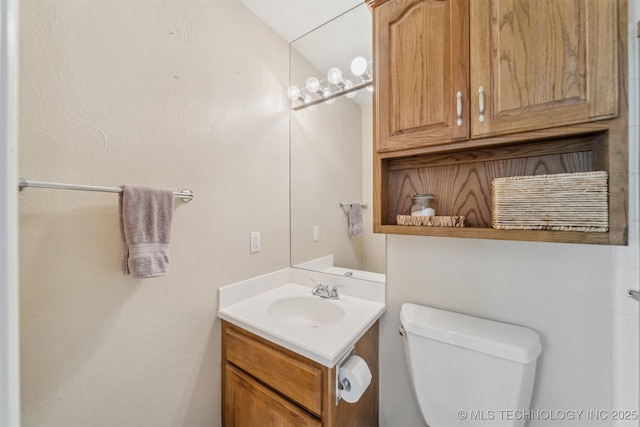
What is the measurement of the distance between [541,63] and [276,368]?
1.40 metres

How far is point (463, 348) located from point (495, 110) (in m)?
0.84

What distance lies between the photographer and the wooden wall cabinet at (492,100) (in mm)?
659

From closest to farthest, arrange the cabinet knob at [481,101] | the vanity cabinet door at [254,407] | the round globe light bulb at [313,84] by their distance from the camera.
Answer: the cabinet knob at [481,101] < the vanity cabinet door at [254,407] < the round globe light bulb at [313,84]

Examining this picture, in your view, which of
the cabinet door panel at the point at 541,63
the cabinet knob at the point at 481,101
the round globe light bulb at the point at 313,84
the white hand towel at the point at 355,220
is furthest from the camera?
the round globe light bulb at the point at 313,84

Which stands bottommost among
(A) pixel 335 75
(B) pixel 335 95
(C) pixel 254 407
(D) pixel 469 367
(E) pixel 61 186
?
(C) pixel 254 407

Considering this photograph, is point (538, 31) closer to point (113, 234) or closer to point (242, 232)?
point (242, 232)

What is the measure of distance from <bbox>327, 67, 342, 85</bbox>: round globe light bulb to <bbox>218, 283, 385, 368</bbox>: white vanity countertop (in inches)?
50.1

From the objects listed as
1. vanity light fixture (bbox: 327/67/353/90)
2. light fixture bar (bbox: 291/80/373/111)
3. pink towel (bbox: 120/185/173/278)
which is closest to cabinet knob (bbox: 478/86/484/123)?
light fixture bar (bbox: 291/80/373/111)

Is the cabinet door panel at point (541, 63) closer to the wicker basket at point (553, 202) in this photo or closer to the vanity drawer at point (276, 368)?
the wicker basket at point (553, 202)

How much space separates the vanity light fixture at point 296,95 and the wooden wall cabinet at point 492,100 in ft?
2.18

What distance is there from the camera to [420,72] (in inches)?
36.5

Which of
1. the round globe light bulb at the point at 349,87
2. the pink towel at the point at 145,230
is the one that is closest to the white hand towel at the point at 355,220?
the round globe light bulb at the point at 349,87

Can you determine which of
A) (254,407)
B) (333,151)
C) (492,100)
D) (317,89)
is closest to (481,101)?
(492,100)

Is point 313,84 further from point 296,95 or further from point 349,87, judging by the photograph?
point 349,87
